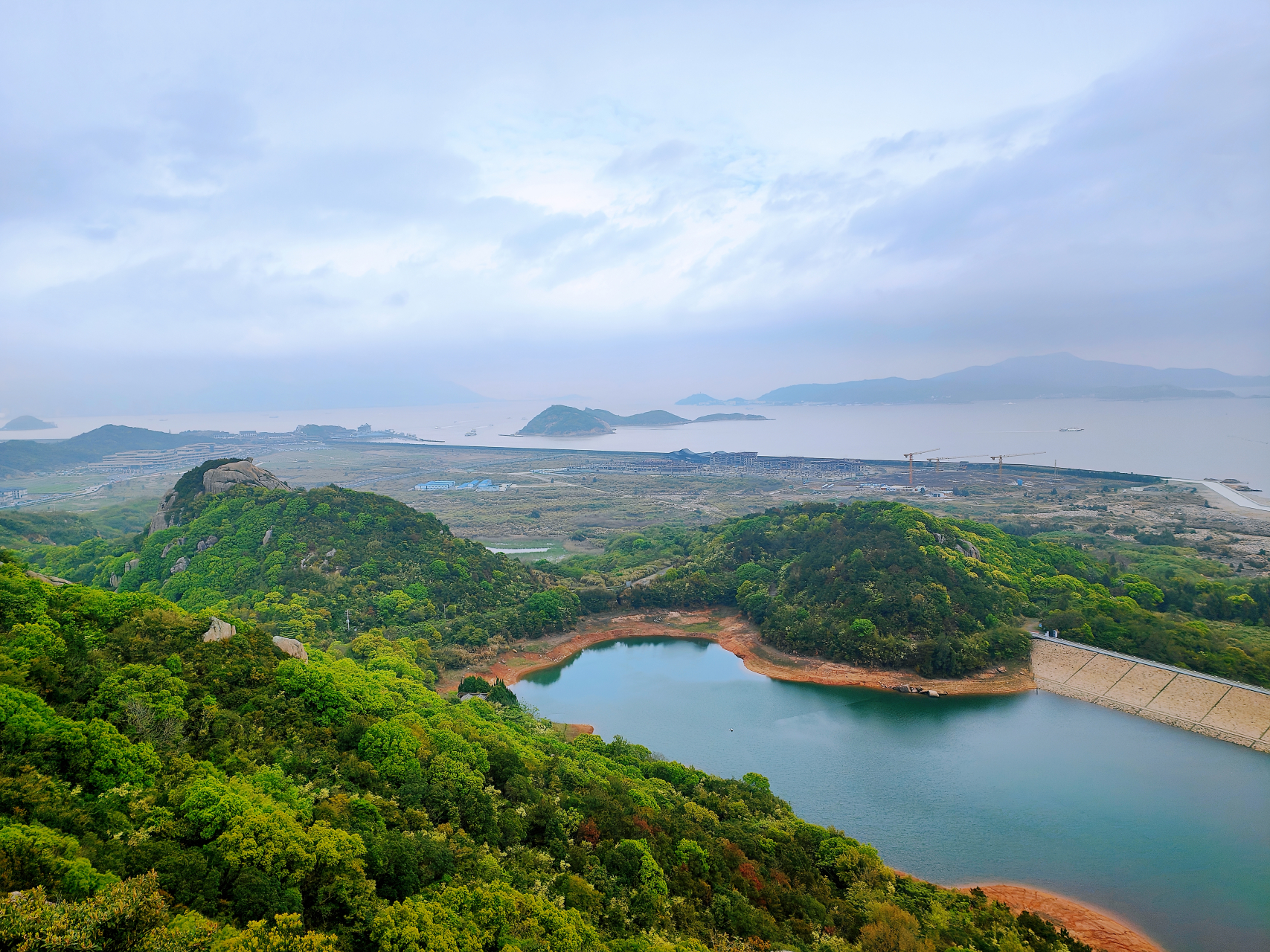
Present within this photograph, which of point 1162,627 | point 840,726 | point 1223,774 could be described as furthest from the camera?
point 1162,627

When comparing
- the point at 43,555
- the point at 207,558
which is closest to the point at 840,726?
the point at 207,558

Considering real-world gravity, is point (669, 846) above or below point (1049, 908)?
above

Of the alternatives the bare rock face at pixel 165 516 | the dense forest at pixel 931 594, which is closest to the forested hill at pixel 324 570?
the bare rock face at pixel 165 516

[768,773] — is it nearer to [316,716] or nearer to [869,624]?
[869,624]

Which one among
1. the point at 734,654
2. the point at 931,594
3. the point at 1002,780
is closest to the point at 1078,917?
the point at 1002,780

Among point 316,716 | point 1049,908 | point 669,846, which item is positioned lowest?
point 1049,908

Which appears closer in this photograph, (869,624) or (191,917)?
(191,917)

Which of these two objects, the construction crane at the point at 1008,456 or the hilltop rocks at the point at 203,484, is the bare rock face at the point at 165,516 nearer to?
the hilltop rocks at the point at 203,484
